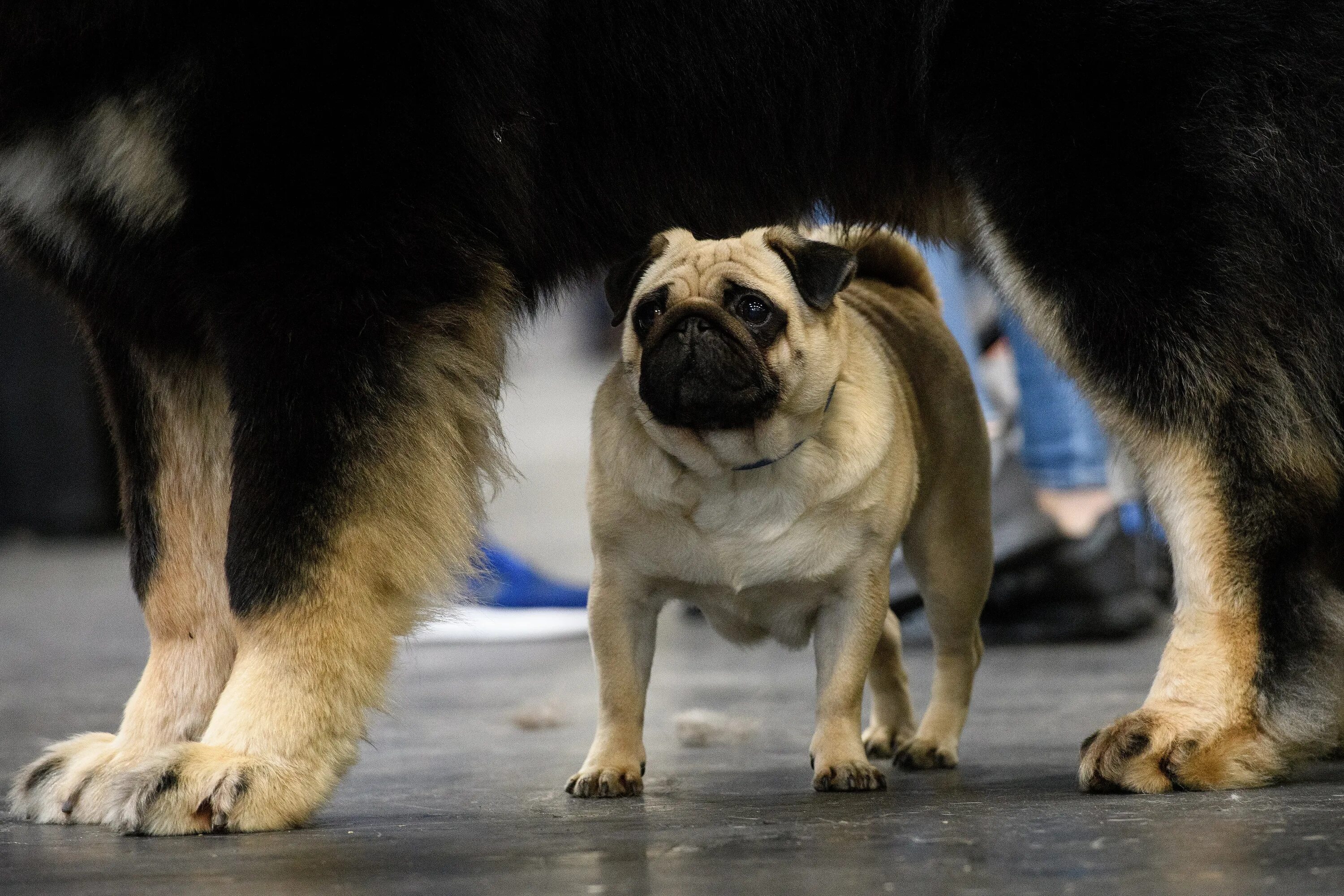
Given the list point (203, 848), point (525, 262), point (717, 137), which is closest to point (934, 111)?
point (717, 137)

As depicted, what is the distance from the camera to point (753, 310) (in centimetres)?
243

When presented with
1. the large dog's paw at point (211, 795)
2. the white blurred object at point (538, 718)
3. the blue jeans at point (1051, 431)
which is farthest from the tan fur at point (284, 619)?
the blue jeans at point (1051, 431)

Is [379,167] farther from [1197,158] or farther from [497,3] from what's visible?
[1197,158]

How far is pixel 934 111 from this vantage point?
2350mm

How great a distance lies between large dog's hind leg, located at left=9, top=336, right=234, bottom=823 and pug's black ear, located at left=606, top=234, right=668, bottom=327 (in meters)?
0.64

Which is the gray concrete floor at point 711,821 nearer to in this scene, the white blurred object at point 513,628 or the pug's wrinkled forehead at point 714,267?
the pug's wrinkled forehead at point 714,267

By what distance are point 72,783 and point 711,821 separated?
97 cm

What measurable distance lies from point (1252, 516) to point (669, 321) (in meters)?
0.89

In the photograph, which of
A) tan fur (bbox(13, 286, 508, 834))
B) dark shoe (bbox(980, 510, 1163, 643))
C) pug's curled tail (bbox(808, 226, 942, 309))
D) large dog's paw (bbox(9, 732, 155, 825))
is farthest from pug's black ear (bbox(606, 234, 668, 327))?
dark shoe (bbox(980, 510, 1163, 643))

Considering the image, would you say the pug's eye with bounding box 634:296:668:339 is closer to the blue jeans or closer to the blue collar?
the blue collar

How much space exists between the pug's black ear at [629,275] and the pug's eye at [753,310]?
0.17 metres

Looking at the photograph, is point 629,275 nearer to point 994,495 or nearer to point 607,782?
point 607,782

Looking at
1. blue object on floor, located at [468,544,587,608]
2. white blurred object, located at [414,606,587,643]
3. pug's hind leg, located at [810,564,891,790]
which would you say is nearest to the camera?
pug's hind leg, located at [810,564,891,790]

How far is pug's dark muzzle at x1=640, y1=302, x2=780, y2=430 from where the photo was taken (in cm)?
234
